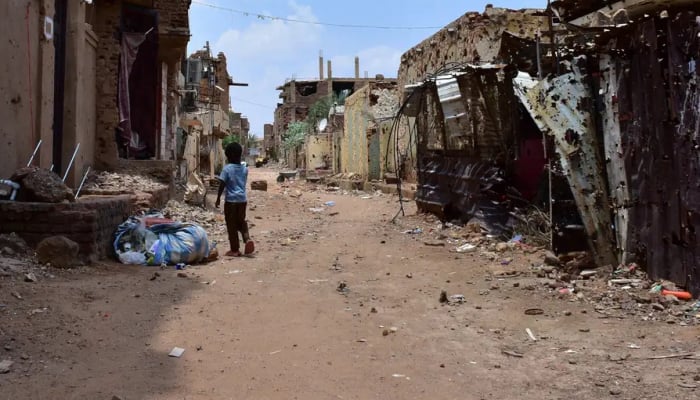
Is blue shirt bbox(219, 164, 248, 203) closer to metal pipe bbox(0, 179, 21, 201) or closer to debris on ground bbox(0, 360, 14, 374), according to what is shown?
metal pipe bbox(0, 179, 21, 201)

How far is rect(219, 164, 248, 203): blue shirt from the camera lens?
760 centimetres

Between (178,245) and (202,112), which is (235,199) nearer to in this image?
(178,245)

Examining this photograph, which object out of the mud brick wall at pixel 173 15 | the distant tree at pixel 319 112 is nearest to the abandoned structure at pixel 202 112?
the mud brick wall at pixel 173 15

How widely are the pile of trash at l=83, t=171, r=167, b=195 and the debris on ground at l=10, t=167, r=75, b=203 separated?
2905 millimetres

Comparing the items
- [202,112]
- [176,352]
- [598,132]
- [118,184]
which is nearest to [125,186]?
[118,184]

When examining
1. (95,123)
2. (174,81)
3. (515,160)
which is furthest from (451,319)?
(174,81)

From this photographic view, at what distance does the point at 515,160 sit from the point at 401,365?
5322mm

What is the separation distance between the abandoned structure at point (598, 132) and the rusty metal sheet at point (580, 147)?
0.01 m

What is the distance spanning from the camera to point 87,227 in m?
5.68

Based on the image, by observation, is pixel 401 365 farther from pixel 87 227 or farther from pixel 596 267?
pixel 87 227

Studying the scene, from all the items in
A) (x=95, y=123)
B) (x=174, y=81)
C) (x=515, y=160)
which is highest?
(x=174, y=81)

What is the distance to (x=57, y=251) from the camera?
5.38 meters

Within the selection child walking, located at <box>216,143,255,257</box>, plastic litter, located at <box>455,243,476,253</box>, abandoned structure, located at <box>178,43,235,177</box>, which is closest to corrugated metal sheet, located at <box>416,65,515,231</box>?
plastic litter, located at <box>455,243,476,253</box>

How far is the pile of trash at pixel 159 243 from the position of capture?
6.42 meters
